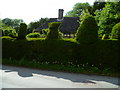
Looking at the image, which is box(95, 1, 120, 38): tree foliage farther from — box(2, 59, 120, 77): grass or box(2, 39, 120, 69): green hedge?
box(2, 59, 120, 77): grass

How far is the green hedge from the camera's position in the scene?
8633 millimetres

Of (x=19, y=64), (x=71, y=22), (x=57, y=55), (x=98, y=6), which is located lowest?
(x=19, y=64)

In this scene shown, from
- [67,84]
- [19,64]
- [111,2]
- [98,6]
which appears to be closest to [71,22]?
[98,6]

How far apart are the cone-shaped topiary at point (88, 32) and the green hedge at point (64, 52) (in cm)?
34

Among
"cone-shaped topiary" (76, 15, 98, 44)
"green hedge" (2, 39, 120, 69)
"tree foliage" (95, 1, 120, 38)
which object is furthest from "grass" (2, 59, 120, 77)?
"tree foliage" (95, 1, 120, 38)

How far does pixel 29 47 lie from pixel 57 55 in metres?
2.58

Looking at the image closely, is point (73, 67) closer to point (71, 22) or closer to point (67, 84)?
point (67, 84)

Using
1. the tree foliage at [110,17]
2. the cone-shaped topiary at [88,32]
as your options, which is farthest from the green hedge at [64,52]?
the tree foliage at [110,17]

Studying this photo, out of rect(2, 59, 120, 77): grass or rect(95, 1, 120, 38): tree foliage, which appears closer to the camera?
rect(2, 59, 120, 77): grass

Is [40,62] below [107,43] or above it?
below

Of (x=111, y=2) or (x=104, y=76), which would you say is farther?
(x=111, y=2)

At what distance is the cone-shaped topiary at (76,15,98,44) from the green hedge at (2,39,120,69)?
0.34 m

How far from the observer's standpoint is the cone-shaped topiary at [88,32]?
8992 mm

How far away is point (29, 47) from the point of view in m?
10.8
